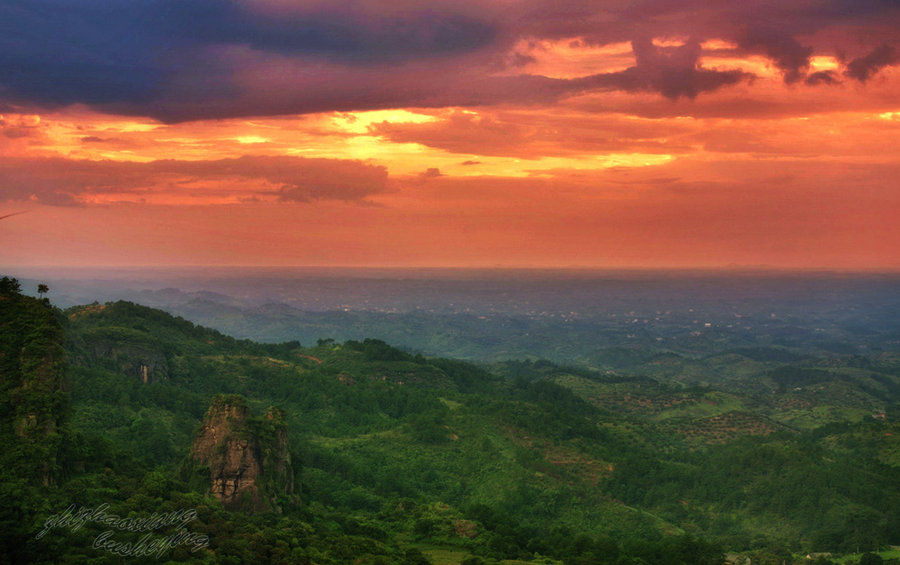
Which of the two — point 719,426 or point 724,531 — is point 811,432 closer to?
point 719,426

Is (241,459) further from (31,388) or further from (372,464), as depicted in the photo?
Answer: (372,464)

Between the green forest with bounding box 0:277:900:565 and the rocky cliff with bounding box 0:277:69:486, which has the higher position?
the rocky cliff with bounding box 0:277:69:486

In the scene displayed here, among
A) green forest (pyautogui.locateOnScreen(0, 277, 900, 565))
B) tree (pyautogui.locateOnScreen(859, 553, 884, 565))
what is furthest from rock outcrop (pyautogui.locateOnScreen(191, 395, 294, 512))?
tree (pyautogui.locateOnScreen(859, 553, 884, 565))

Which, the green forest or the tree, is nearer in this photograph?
the green forest

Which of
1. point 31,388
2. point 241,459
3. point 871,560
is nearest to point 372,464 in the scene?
point 241,459

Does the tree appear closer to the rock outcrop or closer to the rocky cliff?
the rock outcrop

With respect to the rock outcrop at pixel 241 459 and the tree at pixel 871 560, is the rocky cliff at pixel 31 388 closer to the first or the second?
the rock outcrop at pixel 241 459
